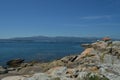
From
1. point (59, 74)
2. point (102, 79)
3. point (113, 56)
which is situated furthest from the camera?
point (113, 56)

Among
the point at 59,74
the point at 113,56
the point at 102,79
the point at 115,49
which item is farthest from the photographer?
the point at 115,49

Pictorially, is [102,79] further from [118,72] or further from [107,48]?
[107,48]

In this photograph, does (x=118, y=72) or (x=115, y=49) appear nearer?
(x=118, y=72)

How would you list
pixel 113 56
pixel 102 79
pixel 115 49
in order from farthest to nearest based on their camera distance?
1. pixel 115 49
2. pixel 113 56
3. pixel 102 79

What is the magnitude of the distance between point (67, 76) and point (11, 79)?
11.0 ft

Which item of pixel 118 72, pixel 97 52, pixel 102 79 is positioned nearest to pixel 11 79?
pixel 102 79

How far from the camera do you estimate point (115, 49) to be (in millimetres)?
24031

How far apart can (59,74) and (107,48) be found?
37.4ft

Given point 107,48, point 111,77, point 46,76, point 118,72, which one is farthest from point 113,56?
point 46,76

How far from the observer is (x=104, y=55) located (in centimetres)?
2259

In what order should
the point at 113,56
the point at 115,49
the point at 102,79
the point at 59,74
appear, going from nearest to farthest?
the point at 102,79
the point at 59,74
the point at 113,56
the point at 115,49

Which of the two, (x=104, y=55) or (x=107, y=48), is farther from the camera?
(x=107, y=48)

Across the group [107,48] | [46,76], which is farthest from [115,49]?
[46,76]

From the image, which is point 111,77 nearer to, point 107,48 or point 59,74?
point 59,74
